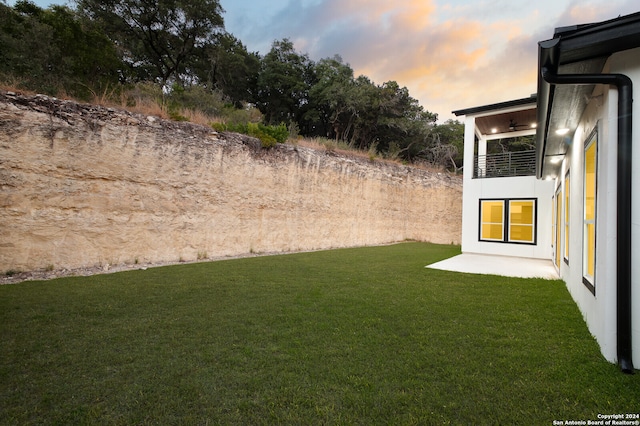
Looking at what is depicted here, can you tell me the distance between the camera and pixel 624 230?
7.76 feet

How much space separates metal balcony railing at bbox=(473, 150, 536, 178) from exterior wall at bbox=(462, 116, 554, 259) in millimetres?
474

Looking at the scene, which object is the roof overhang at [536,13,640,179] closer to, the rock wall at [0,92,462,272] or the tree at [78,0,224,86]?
the rock wall at [0,92,462,272]

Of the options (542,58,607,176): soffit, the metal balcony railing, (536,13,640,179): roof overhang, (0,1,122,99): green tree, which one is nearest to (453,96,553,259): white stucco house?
the metal balcony railing

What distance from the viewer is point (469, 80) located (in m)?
14.2

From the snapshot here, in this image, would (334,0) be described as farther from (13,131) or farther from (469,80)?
(13,131)

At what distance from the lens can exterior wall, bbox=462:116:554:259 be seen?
9258mm

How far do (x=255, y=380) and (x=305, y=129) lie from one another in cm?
2321

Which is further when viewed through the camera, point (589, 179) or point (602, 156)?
point (589, 179)

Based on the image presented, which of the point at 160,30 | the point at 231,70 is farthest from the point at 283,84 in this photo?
the point at 160,30

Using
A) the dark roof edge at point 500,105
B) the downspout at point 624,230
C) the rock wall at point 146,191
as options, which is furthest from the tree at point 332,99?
the downspout at point 624,230

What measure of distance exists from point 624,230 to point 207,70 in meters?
22.5

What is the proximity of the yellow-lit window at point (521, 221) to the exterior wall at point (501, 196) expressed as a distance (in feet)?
0.57

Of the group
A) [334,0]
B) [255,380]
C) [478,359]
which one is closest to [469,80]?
[334,0]

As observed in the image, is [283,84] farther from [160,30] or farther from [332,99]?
[160,30]
